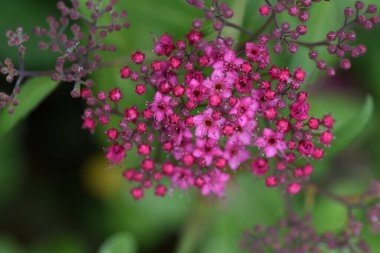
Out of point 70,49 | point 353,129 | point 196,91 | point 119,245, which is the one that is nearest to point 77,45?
point 70,49

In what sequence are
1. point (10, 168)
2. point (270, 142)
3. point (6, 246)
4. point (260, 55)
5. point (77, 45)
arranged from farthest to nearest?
point (10, 168) < point (6, 246) < point (77, 45) < point (270, 142) < point (260, 55)

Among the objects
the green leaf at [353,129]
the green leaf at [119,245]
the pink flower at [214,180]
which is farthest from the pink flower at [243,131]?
the green leaf at [119,245]

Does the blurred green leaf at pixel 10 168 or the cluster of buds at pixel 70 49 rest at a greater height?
the cluster of buds at pixel 70 49

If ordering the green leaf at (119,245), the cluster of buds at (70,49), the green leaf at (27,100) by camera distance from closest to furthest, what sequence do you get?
the cluster of buds at (70,49), the green leaf at (27,100), the green leaf at (119,245)

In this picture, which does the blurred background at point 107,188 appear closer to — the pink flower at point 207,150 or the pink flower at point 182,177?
the pink flower at point 182,177

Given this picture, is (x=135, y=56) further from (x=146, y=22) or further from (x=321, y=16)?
(x=321, y=16)

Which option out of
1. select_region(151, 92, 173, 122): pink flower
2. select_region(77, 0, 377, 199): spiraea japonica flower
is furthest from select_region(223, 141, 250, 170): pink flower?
select_region(151, 92, 173, 122): pink flower

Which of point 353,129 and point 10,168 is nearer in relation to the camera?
point 353,129

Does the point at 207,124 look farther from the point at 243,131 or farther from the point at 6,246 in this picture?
the point at 6,246
